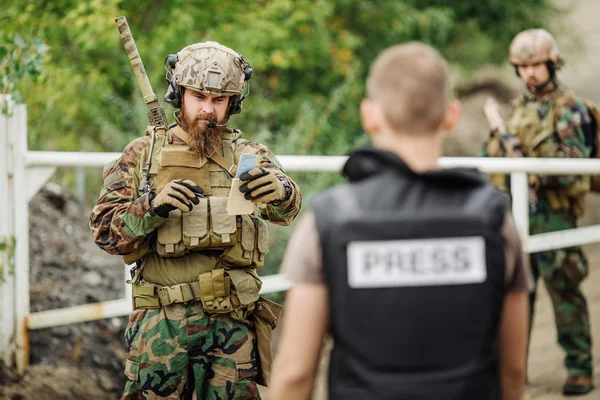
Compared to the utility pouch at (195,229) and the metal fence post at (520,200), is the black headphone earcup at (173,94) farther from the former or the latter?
the metal fence post at (520,200)

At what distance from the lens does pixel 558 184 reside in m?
5.92

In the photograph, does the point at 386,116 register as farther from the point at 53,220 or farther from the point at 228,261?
the point at 53,220

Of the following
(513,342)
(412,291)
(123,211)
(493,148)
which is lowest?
(513,342)

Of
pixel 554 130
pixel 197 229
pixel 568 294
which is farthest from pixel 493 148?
pixel 197 229

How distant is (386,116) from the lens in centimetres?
245

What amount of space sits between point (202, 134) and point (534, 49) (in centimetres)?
285

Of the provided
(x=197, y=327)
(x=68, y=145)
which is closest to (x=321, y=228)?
(x=197, y=327)

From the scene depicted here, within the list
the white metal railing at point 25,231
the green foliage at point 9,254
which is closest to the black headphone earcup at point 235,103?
the white metal railing at point 25,231

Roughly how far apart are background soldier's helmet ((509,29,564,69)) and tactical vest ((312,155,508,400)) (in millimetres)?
3847

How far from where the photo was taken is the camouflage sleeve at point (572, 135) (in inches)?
232

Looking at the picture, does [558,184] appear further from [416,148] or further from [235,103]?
[416,148]

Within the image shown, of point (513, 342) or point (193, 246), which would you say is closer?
point (513, 342)

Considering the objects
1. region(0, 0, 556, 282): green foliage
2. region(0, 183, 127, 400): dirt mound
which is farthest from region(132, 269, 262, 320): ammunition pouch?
region(0, 0, 556, 282): green foliage

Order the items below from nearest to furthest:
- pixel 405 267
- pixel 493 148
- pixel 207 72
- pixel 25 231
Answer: pixel 405 267
pixel 207 72
pixel 25 231
pixel 493 148
